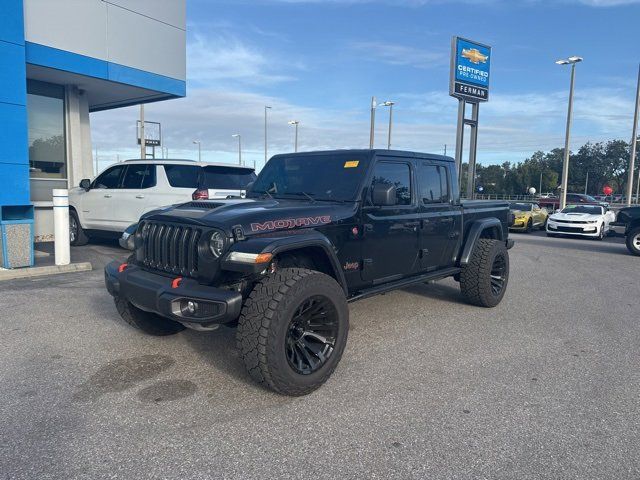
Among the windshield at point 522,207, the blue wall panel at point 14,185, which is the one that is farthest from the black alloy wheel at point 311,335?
the windshield at point 522,207

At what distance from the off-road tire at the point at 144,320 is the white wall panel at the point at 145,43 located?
8.45 metres

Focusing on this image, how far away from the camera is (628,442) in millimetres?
2996

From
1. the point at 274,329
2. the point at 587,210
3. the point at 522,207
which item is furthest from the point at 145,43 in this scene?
the point at 522,207

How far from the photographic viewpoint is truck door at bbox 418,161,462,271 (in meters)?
5.35

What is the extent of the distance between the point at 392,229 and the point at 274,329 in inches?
76.0

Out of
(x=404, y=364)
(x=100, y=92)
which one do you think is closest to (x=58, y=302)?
(x=404, y=364)

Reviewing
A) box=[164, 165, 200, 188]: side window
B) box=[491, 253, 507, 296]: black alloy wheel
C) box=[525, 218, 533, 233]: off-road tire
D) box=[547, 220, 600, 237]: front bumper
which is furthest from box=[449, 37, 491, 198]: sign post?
box=[491, 253, 507, 296]: black alloy wheel

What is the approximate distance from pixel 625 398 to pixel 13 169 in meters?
8.39

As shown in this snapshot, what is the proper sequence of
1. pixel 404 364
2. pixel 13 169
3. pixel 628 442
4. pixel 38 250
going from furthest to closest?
1. pixel 38 250
2. pixel 13 169
3. pixel 404 364
4. pixel 628 442

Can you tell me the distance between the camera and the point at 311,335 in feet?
12.3

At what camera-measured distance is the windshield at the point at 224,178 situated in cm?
912

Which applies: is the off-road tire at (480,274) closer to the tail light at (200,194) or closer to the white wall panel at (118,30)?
the tail light at (200,194)

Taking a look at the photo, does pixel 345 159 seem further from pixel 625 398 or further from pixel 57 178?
pixel 57 178

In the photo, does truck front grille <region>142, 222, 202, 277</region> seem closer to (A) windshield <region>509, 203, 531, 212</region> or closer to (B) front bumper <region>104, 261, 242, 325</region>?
(B) front bumper <region>104, 261, 242, 325</region>
